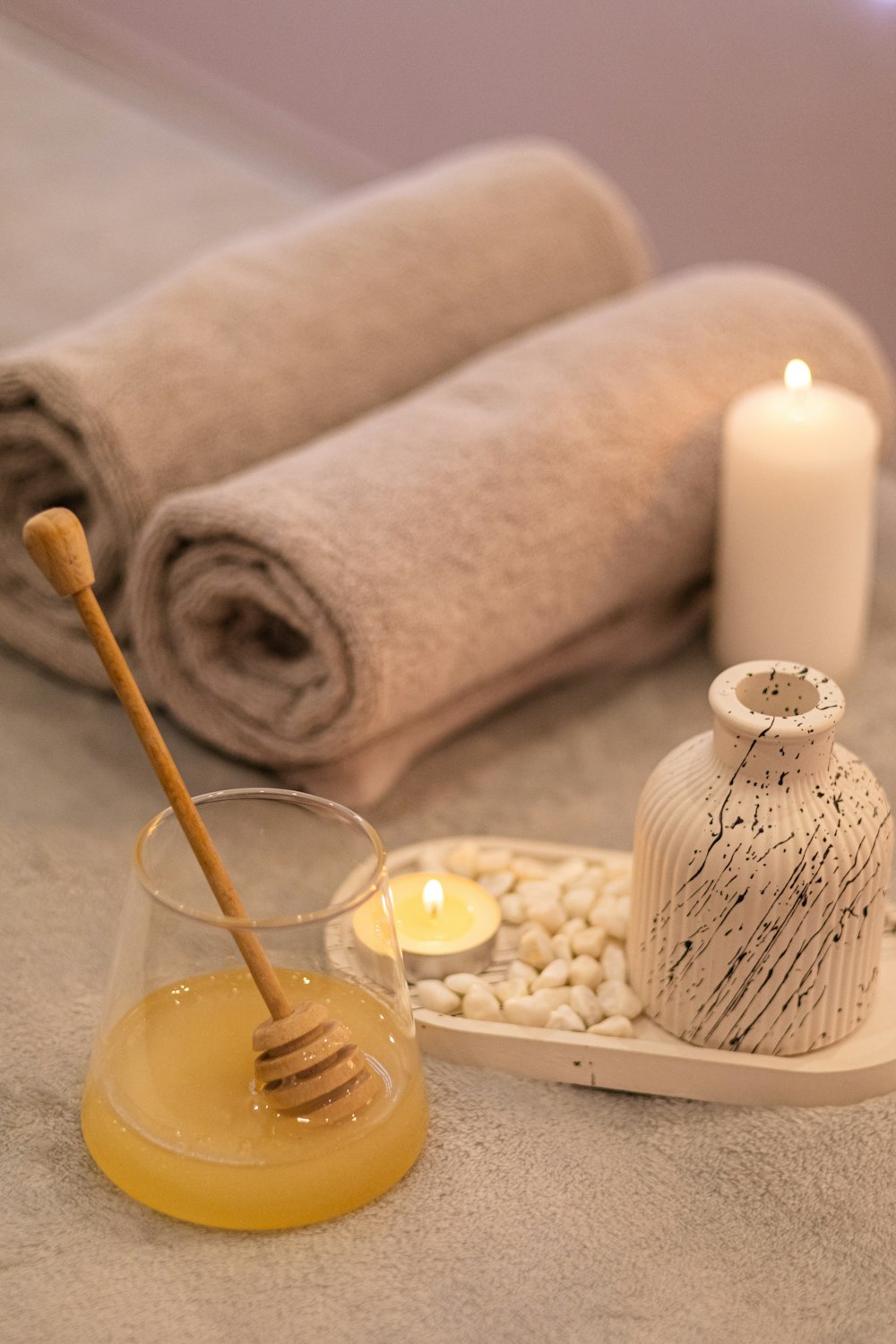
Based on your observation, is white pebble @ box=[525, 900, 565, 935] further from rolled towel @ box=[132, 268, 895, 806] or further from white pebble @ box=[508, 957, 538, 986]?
rolled towel @ box=[132, 268, 895, 806]

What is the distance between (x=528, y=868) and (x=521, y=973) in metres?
0.08

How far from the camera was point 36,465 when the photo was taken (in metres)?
0.96

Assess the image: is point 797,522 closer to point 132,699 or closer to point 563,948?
point 563,948

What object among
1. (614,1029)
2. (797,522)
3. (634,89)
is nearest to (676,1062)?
(614,1029)

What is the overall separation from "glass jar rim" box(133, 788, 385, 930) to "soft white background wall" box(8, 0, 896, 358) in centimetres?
115

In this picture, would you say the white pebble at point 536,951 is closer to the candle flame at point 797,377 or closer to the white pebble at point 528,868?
the white pebble at point 528,868

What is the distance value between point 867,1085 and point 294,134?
170 cm

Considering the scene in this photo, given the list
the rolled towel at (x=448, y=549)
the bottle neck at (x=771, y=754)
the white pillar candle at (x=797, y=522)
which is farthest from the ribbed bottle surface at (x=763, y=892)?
the white pillar candle at (x=797, y=522)

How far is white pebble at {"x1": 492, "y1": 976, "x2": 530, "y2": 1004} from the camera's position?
0.74 metres

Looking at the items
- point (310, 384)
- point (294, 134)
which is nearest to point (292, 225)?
point (310, 384)

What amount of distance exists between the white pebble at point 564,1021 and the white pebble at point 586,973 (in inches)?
1.1

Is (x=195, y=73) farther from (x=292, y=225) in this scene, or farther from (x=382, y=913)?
(x=382, y=913)

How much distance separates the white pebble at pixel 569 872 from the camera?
81 cm

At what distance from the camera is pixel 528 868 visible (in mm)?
819
